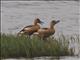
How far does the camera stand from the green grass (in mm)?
11016

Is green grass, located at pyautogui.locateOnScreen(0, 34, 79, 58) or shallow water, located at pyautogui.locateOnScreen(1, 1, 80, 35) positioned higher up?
green grass, located at pyautogui.locateOnScreen(0, 34, 79, 58)

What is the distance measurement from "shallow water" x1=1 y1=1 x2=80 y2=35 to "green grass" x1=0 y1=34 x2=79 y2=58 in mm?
3175

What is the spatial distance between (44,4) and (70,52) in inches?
439

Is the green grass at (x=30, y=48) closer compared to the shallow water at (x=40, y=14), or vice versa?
the green grass at (x=30, y=48)

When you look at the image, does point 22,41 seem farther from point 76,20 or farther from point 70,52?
point 76,20

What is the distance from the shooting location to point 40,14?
1914 cm

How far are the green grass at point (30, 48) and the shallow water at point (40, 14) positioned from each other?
3.17m

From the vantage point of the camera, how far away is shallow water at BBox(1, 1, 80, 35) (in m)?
16.0

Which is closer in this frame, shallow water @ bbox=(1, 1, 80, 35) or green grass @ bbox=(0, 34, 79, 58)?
green grass @ bbox=(0, 34, 79, 58)

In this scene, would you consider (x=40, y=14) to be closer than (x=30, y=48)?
No

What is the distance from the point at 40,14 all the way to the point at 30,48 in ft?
26.5

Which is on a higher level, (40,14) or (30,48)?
(30,48)

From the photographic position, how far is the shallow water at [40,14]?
1600 cm

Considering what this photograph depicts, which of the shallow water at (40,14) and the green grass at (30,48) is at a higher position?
the green grass at (30,48)
